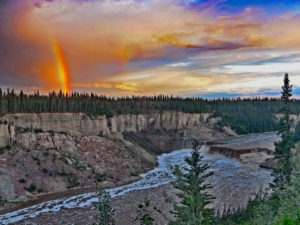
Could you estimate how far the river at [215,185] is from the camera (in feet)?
113

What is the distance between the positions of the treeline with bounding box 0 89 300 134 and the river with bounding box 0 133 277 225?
11.6m

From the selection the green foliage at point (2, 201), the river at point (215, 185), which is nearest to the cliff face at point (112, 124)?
the green foliage at point (2, 201)

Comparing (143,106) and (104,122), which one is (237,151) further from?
(143,106)

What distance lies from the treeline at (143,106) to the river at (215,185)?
38.1 feet

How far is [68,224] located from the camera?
99.9ft

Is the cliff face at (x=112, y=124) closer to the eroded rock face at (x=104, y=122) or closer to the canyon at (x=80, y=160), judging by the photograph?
the eroded rock face at (x=104, y=122)

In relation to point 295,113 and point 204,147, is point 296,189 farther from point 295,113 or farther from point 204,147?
point 295,113

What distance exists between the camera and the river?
113ft

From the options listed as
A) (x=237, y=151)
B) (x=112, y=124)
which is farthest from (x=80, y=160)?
(x=237, y=151)

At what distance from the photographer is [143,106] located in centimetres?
9819

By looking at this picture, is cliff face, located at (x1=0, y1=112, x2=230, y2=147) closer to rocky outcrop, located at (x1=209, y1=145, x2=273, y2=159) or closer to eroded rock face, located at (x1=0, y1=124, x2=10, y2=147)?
eroded rock face, located at (x1=0, y1=124, x2=10, y2=147)

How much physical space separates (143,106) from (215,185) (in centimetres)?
5716

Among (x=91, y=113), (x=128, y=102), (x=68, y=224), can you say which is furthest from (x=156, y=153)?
(x=68, y=224)

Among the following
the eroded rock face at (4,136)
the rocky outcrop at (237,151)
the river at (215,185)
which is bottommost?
the river at (215,185)
